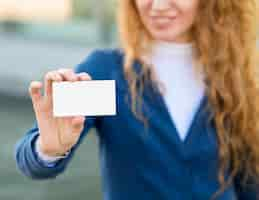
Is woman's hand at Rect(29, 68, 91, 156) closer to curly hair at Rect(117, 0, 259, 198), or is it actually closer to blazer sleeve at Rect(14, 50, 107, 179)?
blazer sleeve at Rect(14, 50, 107, 179)

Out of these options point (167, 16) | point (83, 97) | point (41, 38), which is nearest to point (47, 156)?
point (83, 97)

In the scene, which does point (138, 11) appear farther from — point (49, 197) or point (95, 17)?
point (95, 17)

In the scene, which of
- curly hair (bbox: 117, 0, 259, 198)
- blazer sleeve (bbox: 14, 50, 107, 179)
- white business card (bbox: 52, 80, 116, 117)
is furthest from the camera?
curly hair (bbox: 117, 0, 259, 198)

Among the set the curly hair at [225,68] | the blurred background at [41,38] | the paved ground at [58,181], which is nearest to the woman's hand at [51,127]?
the curly hair at [225,68]

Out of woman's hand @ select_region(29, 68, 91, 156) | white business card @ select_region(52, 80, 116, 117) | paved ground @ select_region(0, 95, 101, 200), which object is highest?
white business card @ select_region(52, 80, 116, 117)

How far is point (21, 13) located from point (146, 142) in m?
9.42

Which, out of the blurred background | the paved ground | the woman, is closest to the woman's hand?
the woman

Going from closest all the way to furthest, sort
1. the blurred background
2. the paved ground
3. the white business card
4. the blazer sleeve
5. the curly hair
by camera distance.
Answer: the white business card, the blazer sleeve, the curly hair, the paved ground, the blurred background

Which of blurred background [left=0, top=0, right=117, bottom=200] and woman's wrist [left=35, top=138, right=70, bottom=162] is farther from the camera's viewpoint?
blurred background [left=0, top=0, right=117, bottom=200]

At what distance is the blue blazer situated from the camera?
1775 mm

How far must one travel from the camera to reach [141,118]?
5.89 ft

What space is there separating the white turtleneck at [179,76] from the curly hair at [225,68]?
23 mm

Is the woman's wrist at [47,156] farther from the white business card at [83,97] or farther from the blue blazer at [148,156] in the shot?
the white business card at [83,97]

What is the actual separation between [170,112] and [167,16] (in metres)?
0.23
